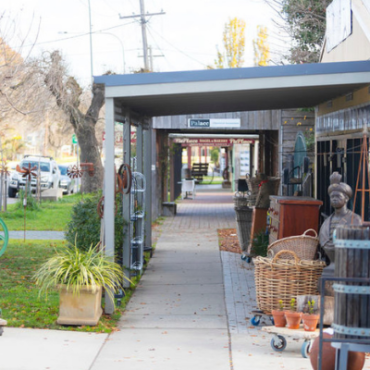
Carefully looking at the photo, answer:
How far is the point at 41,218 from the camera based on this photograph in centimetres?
1984

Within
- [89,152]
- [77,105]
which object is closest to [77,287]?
[77,105]

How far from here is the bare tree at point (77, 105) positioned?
72.1 ft

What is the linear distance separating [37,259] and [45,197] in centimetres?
1514

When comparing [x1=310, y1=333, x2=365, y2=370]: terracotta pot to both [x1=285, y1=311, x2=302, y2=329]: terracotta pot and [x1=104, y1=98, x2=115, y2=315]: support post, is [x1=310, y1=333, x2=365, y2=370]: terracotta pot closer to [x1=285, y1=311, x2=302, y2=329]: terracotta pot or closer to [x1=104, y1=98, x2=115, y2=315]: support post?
[x1=285, y1=311, x2=302, y2=329]: terracotta pot

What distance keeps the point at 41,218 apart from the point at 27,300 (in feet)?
37.9

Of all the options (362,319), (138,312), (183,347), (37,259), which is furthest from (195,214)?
(362,319)

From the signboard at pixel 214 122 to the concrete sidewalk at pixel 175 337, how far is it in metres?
7.82

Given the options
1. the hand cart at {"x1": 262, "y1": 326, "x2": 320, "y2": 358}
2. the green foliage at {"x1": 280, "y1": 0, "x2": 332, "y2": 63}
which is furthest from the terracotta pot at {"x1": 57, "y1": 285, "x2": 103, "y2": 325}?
the green foliage at {"x1": 280, "y1": 0, "x2": 332, "y2": 63}

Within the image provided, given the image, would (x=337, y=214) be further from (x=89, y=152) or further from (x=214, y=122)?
(x=89, y=152)

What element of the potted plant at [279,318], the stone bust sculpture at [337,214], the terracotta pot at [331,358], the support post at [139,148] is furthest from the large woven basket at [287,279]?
the support post at [139,148]

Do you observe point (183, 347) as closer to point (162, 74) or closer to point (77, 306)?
point (77, 306)

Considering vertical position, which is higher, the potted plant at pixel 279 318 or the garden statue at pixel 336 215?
the garden statue at pixel 336 215

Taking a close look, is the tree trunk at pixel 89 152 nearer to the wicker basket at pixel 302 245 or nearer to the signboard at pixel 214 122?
the signboard at pixel 214 122

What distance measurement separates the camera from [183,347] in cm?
661
